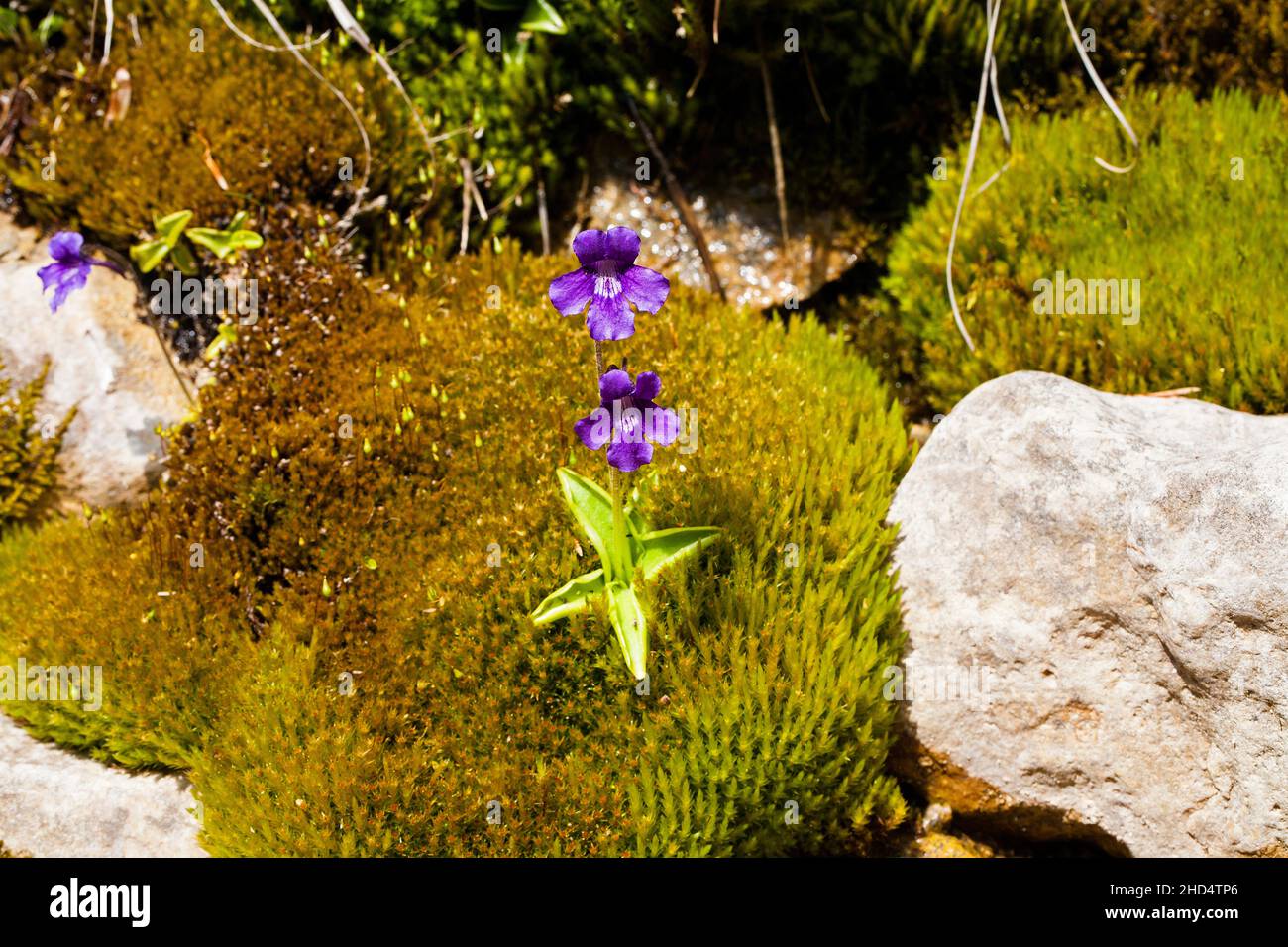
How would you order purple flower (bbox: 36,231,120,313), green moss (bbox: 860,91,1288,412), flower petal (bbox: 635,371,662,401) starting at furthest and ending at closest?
purple flower (bbox: 36,231,120,313)
green moss (bbox: 860,91,1288,412)
flower petal (bbox: 635,371,662,401)

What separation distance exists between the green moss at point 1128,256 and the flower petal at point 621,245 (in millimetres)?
2720

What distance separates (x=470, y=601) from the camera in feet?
14.3

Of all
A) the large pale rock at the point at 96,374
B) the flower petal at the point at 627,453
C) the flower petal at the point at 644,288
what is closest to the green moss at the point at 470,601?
the large pale rock at the point at 96,374

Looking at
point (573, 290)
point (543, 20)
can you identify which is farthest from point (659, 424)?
point (543, 20)

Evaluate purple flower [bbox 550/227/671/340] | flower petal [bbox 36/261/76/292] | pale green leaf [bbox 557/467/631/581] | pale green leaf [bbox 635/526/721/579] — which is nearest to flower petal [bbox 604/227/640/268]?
purple flower [bbox 550/227/671/340]

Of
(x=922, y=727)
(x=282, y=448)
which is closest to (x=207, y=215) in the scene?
(x=282, y=448)

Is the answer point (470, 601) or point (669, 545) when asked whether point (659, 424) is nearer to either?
point (669, 545)

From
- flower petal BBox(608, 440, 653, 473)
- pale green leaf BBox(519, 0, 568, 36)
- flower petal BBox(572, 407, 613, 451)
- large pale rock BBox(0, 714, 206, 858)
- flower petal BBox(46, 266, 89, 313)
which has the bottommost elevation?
large pale rock BBox(0, 714, 206, 858)

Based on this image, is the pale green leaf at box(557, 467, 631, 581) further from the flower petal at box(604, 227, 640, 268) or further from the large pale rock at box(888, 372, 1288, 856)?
the large pale rock at box(888, 372, 1288, 856)

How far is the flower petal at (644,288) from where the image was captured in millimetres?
3438

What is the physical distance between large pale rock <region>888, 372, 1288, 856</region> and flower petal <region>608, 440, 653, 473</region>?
1.66 metres

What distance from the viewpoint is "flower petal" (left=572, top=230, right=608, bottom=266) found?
3.32 meters

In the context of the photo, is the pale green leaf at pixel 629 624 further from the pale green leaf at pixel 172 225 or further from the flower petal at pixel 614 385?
the pale green leaf at pixel 172 225

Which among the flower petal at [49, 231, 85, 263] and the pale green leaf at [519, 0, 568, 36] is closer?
Answer: the flower petal at [49, 231, 85, 263]
